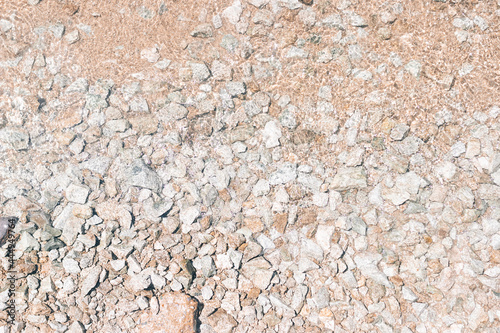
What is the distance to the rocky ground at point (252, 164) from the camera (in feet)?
10.6

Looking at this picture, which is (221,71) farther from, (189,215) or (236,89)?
(189,215)

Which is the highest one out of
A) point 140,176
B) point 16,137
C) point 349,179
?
point 16,137

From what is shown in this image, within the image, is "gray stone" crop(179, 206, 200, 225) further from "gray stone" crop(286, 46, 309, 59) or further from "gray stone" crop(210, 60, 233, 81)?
"gray stone" crop(286, 46, 309, 59)

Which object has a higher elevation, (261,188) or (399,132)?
(399,132)

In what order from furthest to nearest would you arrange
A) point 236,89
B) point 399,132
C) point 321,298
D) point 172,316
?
point 236,89, point 399,132, point 321,298, point 172,316

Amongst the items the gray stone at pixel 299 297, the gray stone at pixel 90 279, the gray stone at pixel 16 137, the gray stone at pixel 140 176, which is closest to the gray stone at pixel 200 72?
the gray stone at pixel 140 176

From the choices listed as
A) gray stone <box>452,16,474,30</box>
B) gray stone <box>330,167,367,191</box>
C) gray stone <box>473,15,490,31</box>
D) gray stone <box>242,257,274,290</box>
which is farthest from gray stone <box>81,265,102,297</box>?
gray stone <box>473,15,490,31</box>

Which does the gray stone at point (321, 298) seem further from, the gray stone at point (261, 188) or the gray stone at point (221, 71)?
the gray stone at point (221, 71)

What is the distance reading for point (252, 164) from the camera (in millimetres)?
3424

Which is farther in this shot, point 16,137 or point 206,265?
point 16,137

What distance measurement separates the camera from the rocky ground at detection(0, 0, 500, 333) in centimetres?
324

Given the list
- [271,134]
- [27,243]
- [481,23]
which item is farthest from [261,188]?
[481,23]

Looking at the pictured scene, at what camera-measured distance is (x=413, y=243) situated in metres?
3.31

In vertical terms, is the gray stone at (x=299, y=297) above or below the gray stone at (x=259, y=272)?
below
